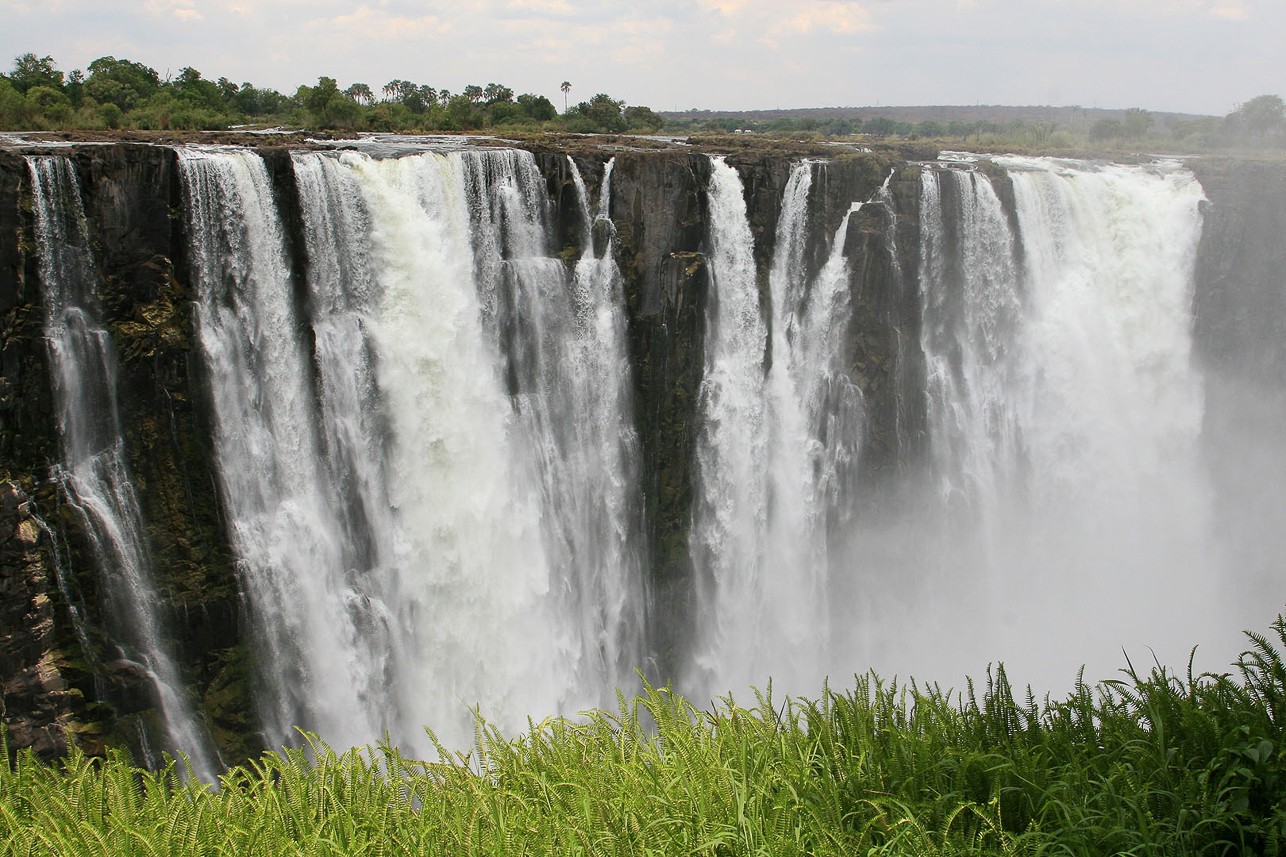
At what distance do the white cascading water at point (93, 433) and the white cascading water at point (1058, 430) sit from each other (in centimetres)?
1476

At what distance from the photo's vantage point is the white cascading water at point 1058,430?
20438 millimetres

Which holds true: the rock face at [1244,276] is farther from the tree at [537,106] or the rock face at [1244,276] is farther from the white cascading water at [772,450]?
the tree at [537,106]

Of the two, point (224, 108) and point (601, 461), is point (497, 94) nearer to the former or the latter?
point (224, 108)

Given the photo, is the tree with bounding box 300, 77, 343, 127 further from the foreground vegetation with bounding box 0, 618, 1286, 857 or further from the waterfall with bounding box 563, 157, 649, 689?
the foreground vegetation with bounding box 0, 618, 1286, 857

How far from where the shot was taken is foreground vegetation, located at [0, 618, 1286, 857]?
4.65m

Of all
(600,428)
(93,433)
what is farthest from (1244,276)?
(93,433)

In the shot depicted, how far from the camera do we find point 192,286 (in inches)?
527

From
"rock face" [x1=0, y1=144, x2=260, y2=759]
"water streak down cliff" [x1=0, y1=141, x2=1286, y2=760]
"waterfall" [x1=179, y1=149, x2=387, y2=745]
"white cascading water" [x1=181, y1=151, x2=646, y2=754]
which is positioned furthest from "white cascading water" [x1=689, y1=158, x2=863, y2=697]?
"rock face" [x1=0, y1=144, x2=260, y2=759]

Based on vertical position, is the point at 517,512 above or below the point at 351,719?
above

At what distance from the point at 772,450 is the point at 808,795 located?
1386 centimetres

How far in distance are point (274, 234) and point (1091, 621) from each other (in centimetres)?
1988

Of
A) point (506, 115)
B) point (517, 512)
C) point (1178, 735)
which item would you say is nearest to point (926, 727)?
point (1178, 735)

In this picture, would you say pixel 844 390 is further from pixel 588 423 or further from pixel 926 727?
pixel 926 727

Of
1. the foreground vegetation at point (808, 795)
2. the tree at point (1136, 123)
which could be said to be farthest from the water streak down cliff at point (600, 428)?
the tree at point (1136, 123)
